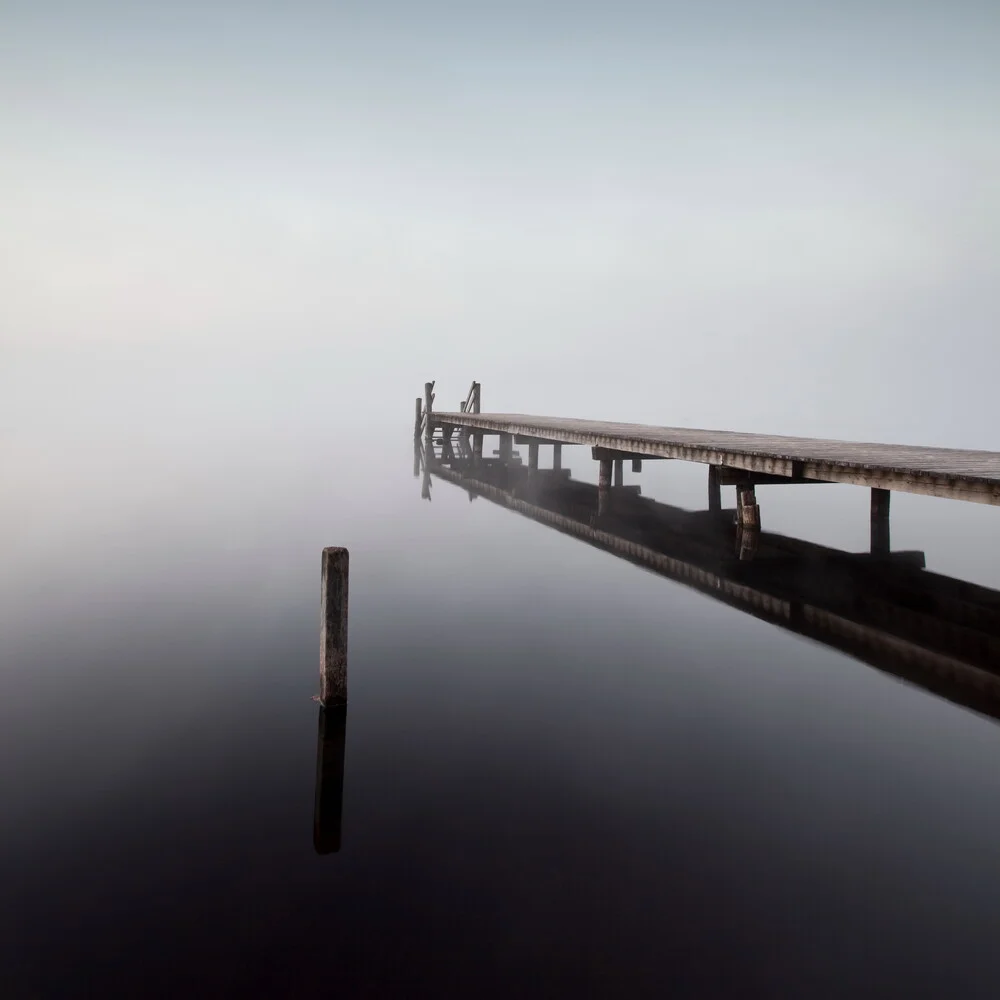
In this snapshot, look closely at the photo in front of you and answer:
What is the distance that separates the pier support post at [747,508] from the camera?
1169 centimetres

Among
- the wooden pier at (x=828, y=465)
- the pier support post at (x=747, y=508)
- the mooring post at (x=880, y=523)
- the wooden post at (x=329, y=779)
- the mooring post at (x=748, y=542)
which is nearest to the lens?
the wooden post at (x=329, y=779)

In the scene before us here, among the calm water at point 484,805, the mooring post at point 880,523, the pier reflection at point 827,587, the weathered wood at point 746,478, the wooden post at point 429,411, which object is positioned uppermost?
the wooden post at point 429,411

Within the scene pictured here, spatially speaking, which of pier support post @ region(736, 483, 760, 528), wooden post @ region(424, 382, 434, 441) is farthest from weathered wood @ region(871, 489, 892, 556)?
wooden post @ region(424, 382, 434, 441)

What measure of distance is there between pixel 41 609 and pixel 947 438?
4897cm

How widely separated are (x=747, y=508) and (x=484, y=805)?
7954 mm

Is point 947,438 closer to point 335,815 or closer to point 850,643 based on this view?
point 850,643

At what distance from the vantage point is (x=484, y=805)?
5.09 meters

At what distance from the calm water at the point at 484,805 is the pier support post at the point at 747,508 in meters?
1.83

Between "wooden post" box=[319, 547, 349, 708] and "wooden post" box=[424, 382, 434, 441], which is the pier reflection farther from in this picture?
"wooden post" box=[424, 382, 434, 441]

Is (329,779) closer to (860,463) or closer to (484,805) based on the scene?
(484,805)

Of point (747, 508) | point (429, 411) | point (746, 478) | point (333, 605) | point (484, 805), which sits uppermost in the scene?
point (429, 411)

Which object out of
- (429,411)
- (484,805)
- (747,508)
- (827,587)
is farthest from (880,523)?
(429,411)

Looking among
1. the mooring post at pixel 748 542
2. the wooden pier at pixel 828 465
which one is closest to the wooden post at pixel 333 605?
the wooden pier at pixel 828 465

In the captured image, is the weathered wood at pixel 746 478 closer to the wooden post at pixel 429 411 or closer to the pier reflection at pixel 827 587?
the pier reflection at pixel 827 587
